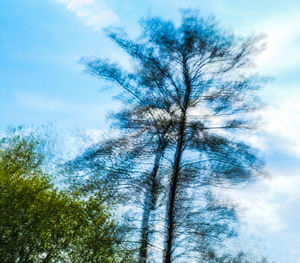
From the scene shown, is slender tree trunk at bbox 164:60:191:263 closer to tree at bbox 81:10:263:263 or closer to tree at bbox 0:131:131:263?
tree at bbox 81:10:263:263

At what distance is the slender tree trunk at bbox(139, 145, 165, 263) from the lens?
705 centimetres

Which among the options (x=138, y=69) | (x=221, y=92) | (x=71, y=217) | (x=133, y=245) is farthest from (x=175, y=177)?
(x=71, y=217)

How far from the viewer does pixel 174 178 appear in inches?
278

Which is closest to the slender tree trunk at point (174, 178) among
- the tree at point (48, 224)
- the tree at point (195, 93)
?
the tree at point (195, 93)

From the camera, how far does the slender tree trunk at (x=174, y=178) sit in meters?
6.52

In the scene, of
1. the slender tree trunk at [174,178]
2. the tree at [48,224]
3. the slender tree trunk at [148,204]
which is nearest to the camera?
the slender tree trunk at [174,178]

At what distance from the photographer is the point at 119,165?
24.7 ft

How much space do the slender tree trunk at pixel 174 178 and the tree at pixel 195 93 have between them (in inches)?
1.0

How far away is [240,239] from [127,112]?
406 centimetres

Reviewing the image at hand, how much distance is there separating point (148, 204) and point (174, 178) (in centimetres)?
102

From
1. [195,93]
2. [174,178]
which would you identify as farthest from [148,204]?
[195,93]

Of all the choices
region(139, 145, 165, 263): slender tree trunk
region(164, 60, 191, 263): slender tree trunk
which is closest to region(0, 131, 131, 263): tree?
region(139, 145, 165, 263): slender tree trunk

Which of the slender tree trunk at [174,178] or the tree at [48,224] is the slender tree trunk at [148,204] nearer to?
the slender tree trunk at [174,178]

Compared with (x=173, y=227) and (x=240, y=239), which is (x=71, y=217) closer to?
(x=173, y=227)
